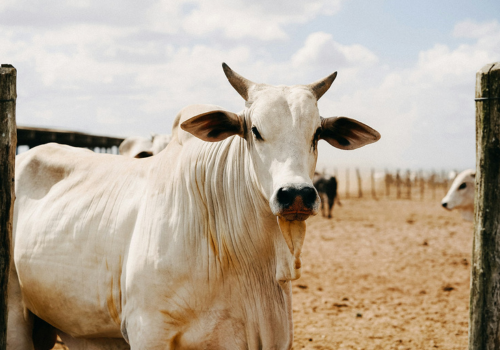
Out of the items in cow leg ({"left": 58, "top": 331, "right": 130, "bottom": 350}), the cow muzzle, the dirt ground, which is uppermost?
the cow muzzle

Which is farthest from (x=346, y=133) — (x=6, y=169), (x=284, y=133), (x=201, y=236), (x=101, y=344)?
(x=101, y=344)

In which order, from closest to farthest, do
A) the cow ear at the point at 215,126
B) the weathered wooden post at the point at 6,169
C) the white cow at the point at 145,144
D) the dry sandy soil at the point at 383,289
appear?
the weathered wooden post at the point at 6,169 < the cow ear at the point at 215,126 < the white cow at the point at 145,144 < the dry sandy soil at the point at 383,289

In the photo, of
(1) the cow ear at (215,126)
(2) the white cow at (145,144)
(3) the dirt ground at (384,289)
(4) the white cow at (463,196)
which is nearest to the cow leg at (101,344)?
(1) the cow ear at (215,126)

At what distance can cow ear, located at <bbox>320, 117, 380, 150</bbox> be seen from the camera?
3.04 meters

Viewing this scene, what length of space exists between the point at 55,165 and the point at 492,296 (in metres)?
2.91

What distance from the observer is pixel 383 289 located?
834 centimetres

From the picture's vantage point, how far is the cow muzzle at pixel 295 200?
7.98 ft

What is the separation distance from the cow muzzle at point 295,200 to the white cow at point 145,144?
3271mm

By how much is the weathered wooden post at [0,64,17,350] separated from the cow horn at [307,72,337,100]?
1.60 metres

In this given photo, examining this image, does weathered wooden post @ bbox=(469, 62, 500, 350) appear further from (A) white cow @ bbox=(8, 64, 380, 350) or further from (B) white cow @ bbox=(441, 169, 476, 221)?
(B) white cow @ bbox=(441, 169, 476, 221)

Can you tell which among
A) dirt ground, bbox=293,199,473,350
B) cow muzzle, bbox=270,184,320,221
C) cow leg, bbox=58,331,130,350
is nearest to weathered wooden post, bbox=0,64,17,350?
cow leg, bbox=58,331,130,350

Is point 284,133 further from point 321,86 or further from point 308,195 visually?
point 321,86

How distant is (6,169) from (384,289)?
6.77 metres

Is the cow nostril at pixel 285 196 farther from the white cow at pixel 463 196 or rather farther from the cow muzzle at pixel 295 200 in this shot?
the white cow at pixel 463 196
